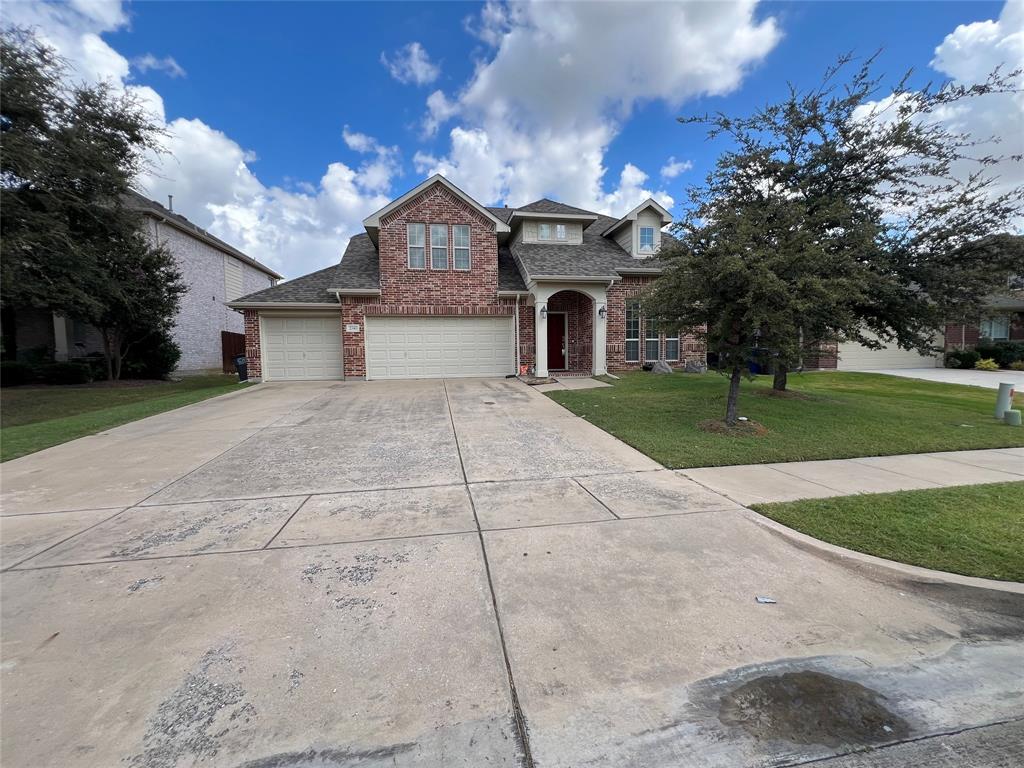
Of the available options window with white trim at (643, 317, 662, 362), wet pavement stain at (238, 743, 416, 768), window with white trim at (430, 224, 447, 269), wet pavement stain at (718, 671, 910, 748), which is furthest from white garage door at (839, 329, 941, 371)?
wet pavement stain at (238, 743, 416, 768)

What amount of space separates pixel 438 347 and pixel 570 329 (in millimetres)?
5104

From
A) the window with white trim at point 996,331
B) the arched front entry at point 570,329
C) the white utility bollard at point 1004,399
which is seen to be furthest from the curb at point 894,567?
the window with white trim at point 996,331

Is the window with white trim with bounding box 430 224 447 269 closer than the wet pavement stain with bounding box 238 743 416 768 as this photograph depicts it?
No

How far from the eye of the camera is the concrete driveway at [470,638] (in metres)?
1.96

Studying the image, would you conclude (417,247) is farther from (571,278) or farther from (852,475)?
(852,475)

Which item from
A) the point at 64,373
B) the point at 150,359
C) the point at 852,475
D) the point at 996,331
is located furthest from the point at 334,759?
the point at 996,331

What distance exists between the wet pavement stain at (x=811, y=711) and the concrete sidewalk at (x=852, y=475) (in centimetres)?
255

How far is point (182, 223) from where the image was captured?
20453 millimetres

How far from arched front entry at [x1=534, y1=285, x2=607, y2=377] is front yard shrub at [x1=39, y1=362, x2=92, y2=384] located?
54.8 feet

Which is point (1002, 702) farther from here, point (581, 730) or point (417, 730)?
point (417, 730)

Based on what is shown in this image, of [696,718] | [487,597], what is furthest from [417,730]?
[696,718]

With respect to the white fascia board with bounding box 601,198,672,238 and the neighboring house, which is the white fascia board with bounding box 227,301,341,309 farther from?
the white fascia board with bounding box 601,198,672,238

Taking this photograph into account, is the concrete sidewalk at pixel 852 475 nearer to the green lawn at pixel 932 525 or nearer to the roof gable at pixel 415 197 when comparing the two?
the green lawn at pixel 932 525

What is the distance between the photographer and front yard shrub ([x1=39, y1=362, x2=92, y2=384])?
16312mm
